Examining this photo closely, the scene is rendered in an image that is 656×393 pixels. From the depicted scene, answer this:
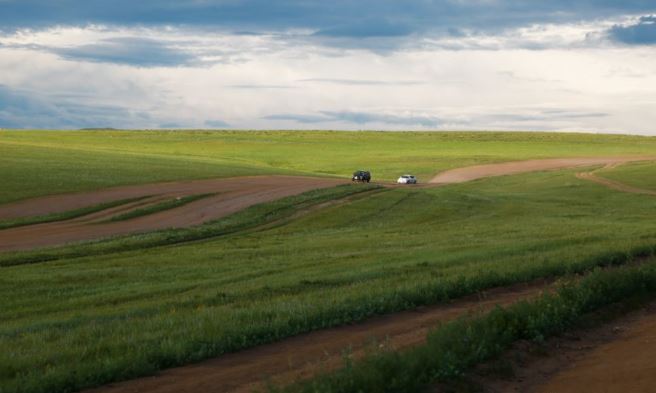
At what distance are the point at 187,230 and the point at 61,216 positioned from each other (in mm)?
9121

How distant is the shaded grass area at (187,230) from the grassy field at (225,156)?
1354cm

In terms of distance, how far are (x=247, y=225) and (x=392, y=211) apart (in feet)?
29.9

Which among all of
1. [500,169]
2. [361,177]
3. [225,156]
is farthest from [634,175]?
[225,156]

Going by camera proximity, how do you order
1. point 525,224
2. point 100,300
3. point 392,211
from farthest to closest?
point 392,211
point 525,224
point 100,300

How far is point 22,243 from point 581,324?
82.3 feet

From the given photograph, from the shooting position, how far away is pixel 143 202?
152 feet

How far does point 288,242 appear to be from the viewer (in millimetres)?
31531

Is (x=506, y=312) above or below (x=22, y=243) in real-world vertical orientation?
above

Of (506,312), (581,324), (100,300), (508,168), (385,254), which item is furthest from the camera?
(508,168)

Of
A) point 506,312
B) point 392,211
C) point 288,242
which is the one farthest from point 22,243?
point 506,312

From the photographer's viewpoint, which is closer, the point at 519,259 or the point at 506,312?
the point at 506,312

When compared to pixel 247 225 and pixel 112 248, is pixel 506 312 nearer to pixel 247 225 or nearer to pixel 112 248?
pixel 112 248

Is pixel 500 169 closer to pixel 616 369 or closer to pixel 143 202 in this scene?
pixel 143 202

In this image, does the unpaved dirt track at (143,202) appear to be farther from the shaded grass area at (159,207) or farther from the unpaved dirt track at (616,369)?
the unpaved dirt track at (616,369)
